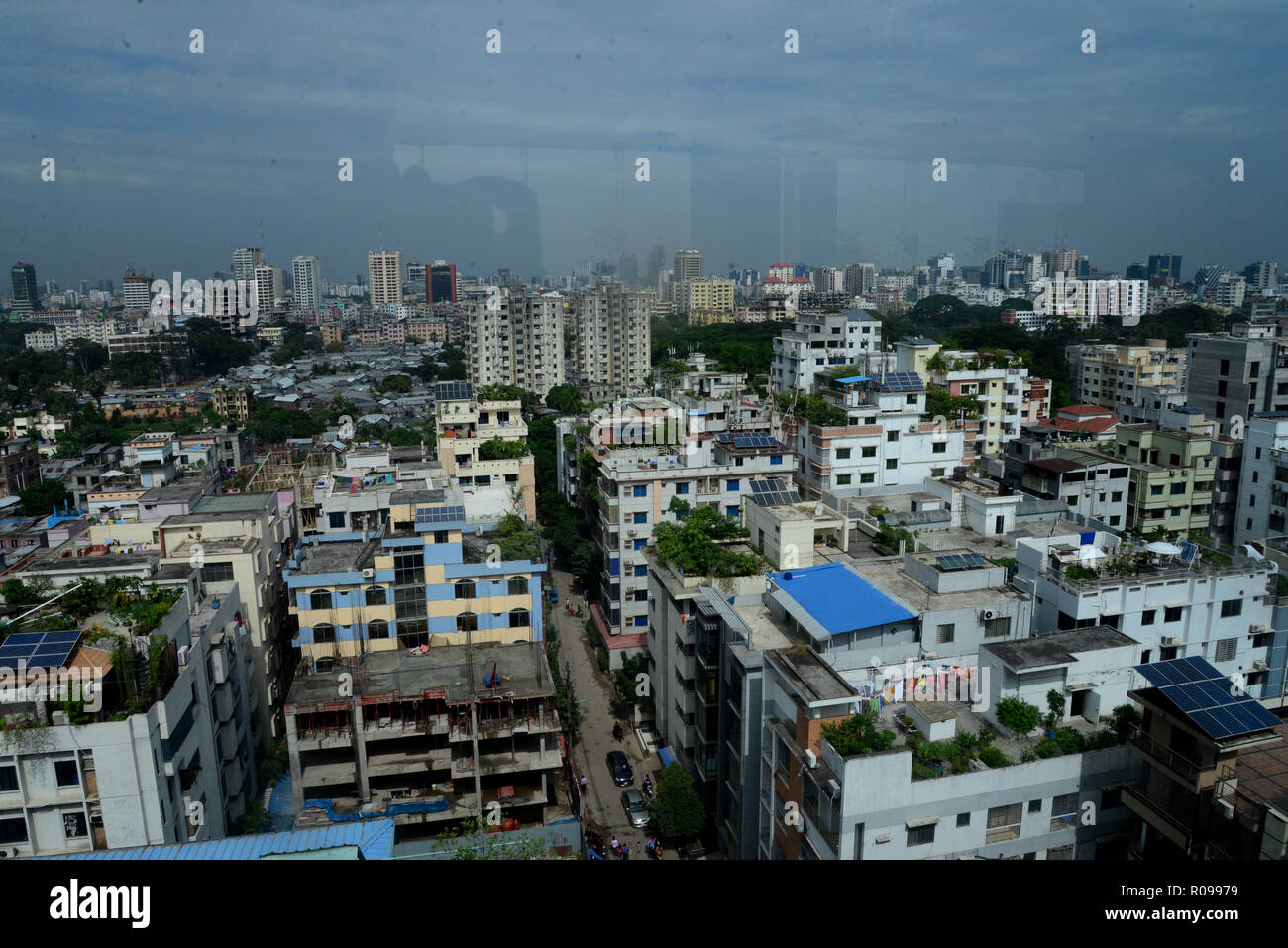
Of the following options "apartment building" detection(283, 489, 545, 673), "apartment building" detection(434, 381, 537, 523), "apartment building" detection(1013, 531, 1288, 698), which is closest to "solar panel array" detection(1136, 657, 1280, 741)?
"apartment building" detection(1013, 531, 1288, 698)

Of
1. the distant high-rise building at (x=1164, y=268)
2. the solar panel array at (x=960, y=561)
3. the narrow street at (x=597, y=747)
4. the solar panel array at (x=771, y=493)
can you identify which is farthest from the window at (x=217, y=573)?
the distant high-rise building at (x=1164, y=268)

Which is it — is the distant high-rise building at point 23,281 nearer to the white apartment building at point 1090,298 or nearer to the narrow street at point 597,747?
the narrow street at point 597,747

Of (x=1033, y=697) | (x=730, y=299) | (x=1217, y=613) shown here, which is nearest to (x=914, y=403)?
(x=1217, y=613)

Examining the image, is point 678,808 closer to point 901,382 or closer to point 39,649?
point 39,649

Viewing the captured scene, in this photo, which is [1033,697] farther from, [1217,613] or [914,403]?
[914,403]

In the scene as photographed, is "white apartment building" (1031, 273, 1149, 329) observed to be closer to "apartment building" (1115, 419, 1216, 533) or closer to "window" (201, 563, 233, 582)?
"apartment building" (1115, 419, 1216, 533)

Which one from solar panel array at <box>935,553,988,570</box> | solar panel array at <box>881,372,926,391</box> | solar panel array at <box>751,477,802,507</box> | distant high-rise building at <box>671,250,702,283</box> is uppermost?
distant high-rise building at <box>671,250,702,283</box>
